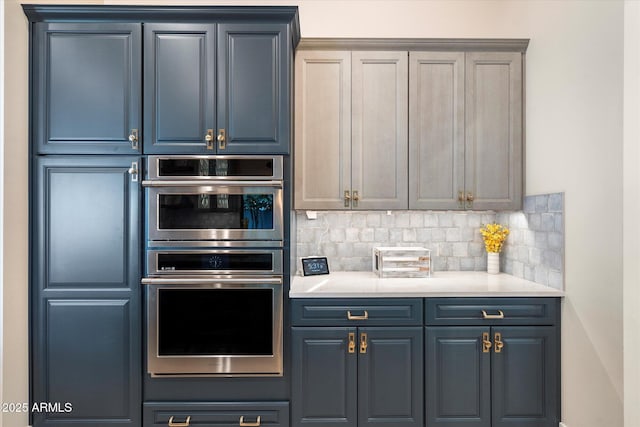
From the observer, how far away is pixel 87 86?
241 cm

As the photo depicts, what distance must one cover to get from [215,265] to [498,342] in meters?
1.65

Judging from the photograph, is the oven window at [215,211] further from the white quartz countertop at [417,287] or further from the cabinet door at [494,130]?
the cabinet door at [494,130]

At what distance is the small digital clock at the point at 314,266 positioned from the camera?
9.73ft

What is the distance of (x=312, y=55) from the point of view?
9.41ft

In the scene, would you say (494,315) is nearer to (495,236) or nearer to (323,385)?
(495,236)

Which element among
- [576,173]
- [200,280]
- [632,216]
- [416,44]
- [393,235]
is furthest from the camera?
[393,235]

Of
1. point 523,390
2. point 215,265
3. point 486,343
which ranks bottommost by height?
point 523,390

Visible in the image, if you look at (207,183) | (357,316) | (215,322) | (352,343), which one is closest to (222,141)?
(207,183)

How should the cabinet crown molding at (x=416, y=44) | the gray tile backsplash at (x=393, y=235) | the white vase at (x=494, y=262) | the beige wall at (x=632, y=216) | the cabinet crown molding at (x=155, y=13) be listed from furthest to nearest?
the gray tile backsplash at (x=393, y=235) < the white vase at (x=494, y=262) < the cabinet crown molding at (x=416, y=44) < the cabinet crown molding at (x=155, y=13) < the beige wall at (x=632, y=216)

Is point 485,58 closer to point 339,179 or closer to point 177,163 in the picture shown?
point 339,179

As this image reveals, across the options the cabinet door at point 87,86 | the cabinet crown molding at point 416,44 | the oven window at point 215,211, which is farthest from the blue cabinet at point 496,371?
the cabinet door at point 87,86

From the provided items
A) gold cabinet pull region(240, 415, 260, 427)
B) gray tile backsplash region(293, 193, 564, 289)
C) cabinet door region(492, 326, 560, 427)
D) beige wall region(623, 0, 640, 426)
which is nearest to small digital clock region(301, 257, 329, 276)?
gray tile backsplash region(293, 193, 564, 289)

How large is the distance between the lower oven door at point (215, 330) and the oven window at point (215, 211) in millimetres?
323

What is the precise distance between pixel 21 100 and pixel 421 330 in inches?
100
